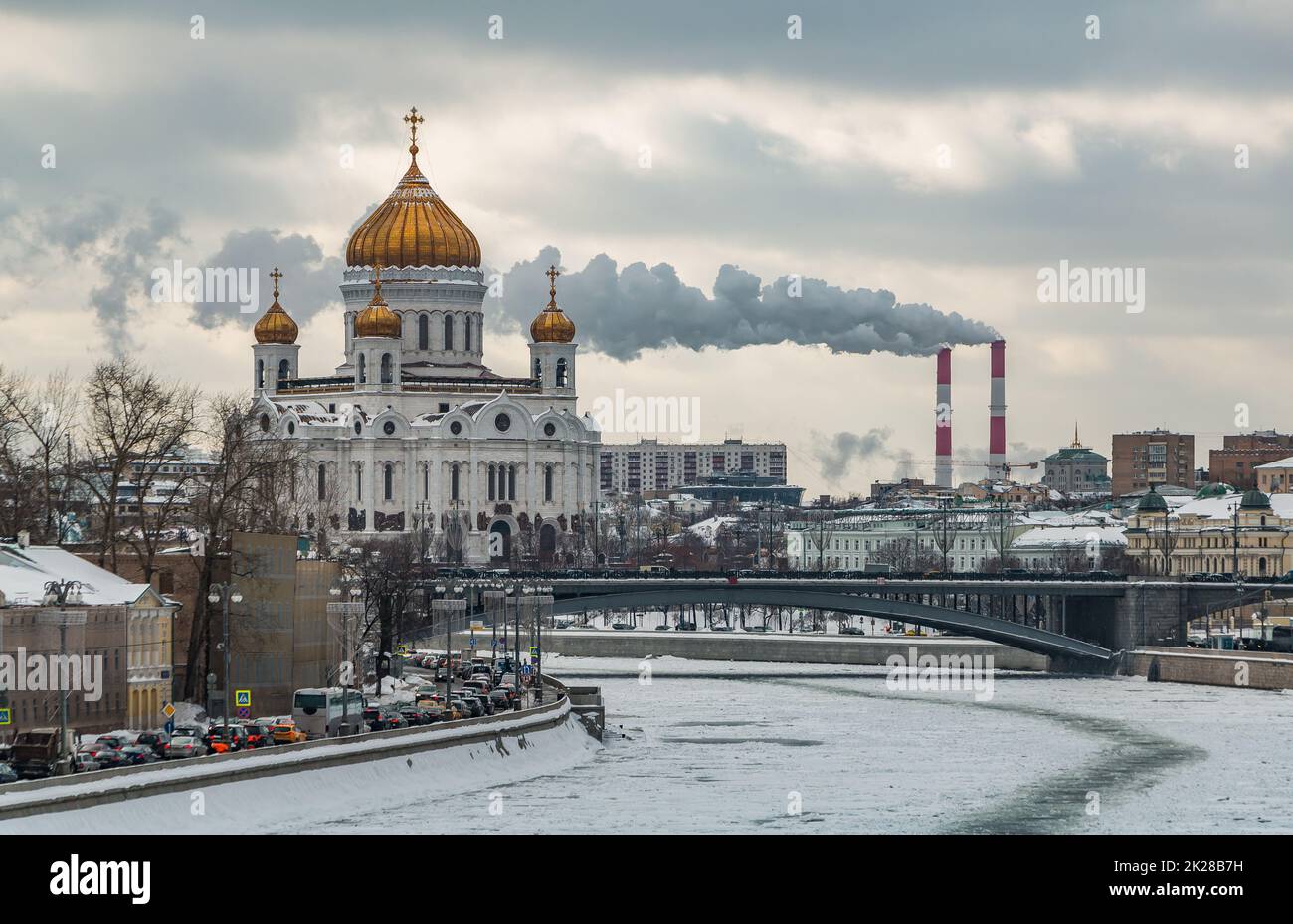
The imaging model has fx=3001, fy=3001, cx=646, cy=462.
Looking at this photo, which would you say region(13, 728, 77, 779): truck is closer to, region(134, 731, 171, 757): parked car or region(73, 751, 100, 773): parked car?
region(73, 751, 100, 773): parked car

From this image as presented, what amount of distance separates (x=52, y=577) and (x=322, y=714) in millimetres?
5418

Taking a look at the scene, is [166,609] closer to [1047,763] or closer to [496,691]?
[496,691]

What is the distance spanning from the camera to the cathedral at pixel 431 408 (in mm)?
126062

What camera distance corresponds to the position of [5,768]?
38656 mm

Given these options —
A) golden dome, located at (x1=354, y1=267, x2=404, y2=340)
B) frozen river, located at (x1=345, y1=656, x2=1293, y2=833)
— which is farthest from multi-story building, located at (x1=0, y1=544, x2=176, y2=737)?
golden dome, located at (x1=354, y1=267, x2=404, y2=340)

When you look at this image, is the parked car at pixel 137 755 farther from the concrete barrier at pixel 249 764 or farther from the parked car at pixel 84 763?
the concrete barrier at pixel 249 764

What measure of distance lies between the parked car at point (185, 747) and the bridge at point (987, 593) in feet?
116

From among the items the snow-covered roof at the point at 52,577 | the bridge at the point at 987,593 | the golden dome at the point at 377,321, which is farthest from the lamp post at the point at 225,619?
the golden dome at the point at 377,321

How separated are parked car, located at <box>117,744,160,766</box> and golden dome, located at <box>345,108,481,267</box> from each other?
88.2m

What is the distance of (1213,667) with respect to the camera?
2982 inches
